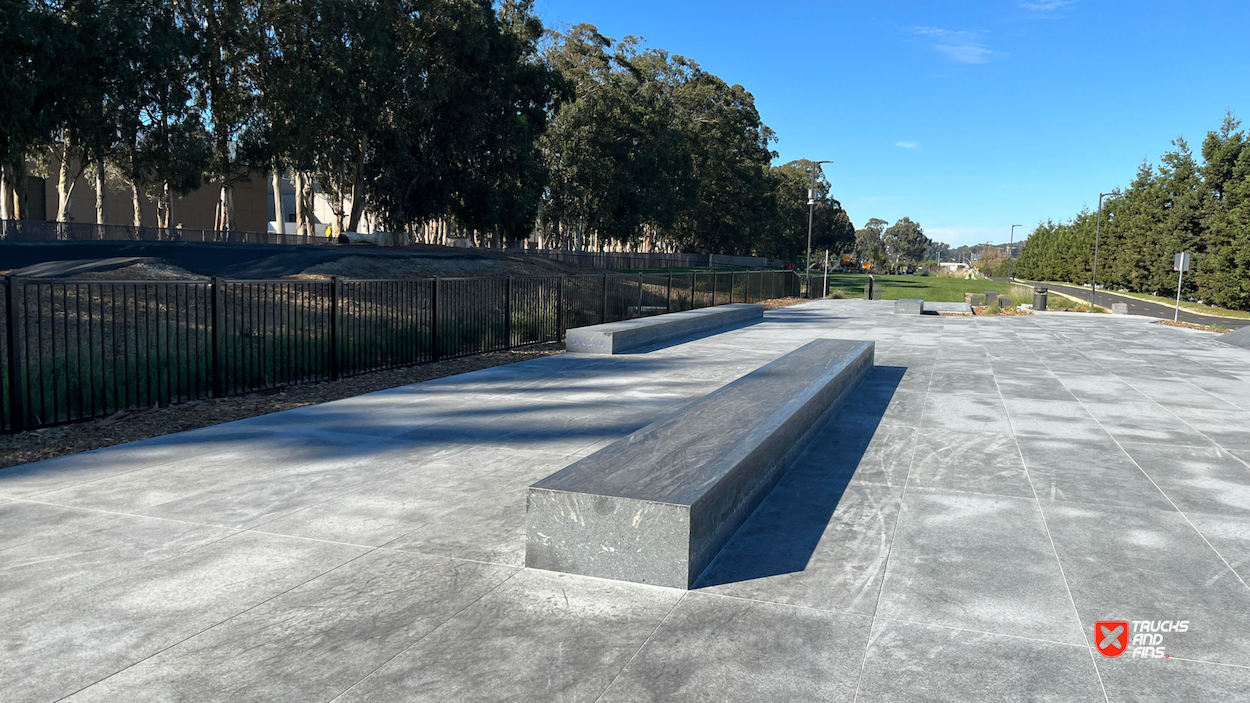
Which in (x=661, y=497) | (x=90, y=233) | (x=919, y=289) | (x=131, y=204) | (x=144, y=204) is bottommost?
(x=661, y=497)

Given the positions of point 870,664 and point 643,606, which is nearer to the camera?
point 870,664

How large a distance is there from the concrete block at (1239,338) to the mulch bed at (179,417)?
1717 cm

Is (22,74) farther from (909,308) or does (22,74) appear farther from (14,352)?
(909,308)

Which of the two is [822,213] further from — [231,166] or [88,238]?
[88,238]

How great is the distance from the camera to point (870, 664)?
343 cm

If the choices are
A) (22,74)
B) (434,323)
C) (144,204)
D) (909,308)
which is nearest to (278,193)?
(144,204)

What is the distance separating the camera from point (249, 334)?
1001 centimetres

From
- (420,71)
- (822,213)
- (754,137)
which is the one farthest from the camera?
(822,213)

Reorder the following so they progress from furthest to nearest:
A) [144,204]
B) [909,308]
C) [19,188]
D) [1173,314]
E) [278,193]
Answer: [144,204] → [278,193] → [19,188] → [1173,314] → [909,308]

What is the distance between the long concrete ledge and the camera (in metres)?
14.2

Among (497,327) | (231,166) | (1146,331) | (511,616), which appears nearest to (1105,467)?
(511,616)

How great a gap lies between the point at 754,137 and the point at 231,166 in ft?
172

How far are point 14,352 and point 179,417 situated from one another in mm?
1610

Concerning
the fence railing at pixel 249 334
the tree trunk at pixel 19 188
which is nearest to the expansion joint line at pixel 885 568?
the fence railing at pixel 249 334
